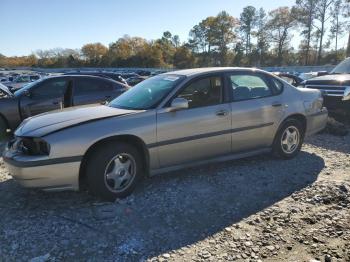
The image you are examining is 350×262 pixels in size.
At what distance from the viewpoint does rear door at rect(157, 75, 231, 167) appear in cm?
494

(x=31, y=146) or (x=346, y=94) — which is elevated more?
(x=346, y=94)

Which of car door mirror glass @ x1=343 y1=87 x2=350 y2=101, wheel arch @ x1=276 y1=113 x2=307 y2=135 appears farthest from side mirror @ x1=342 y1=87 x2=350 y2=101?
wheel arch @ x1=276 y1=113 x2=307 y2=135

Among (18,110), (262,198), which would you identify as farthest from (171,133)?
(18,110)

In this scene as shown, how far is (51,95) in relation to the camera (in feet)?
28.9

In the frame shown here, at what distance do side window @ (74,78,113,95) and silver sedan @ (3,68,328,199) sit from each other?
353 centimetres

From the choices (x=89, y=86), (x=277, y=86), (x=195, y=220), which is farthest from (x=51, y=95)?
(x=195, y=220)

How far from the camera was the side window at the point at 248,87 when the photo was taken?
5661mm

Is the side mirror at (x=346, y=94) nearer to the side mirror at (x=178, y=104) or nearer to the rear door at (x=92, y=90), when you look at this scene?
the rear door at (x=92, y=90)

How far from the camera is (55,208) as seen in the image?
14.9 ft

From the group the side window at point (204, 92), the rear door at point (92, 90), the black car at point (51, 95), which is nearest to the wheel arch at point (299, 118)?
the side window at point (204, 92)

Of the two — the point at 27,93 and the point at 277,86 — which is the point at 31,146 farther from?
the point at 27,93

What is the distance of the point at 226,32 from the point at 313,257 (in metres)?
92.5

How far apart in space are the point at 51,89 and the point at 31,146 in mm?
4771

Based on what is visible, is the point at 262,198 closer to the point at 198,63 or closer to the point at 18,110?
the point at 18,110
